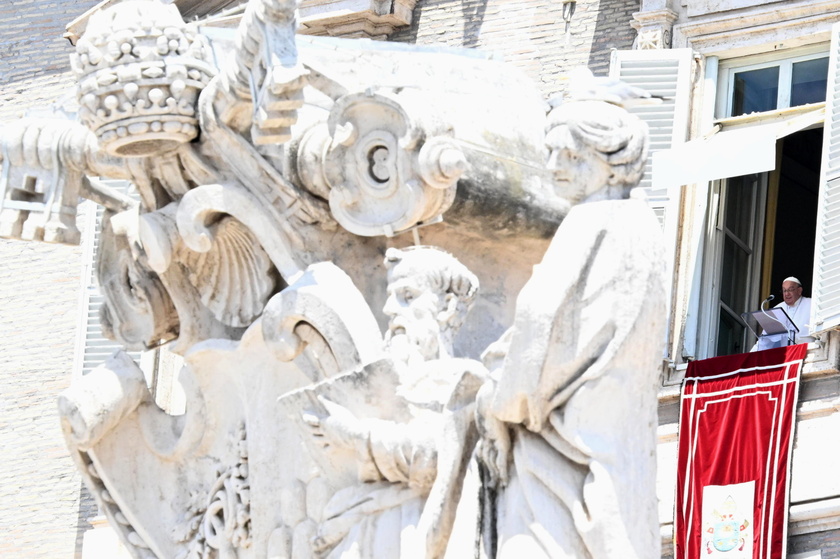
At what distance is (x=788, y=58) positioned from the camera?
62.2 feet

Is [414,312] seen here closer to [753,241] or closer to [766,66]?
[766,66]

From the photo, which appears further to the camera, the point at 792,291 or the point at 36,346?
the point at 36,346

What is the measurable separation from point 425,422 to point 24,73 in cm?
1156

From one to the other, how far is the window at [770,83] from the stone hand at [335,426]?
944 centimetres

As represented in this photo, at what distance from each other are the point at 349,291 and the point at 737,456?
803 centimetres

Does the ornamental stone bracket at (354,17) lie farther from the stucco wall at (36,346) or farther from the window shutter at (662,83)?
the stucco wall at (36,346)

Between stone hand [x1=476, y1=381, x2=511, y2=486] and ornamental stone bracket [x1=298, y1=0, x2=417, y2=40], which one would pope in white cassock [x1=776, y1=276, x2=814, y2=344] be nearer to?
ornamental stone bracket [x1=298, y1=0, x2=417, y2=40]

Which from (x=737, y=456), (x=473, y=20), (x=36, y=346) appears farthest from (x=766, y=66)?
(x=36, y=346)

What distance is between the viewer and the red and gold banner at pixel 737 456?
17547 mm

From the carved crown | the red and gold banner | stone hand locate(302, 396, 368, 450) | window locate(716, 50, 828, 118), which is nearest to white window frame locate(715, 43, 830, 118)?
window locate(716, 50, 828, 118)

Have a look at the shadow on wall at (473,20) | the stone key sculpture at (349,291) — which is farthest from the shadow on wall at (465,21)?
the stone key sculpture at (349,291)

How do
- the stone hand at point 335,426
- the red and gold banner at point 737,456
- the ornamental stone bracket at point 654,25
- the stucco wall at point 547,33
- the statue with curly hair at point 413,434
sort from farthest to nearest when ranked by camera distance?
the stucco wall at point 547,33 → the ornamental stone bracket at point 654,25 → the red and gold banner at point 737,456 → the stone hand at point 335,426 → the statue with curly hair at point 413,434

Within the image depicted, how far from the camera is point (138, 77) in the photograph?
1031 centimetres

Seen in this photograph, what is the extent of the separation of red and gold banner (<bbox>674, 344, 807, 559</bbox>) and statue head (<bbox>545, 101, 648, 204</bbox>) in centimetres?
845
